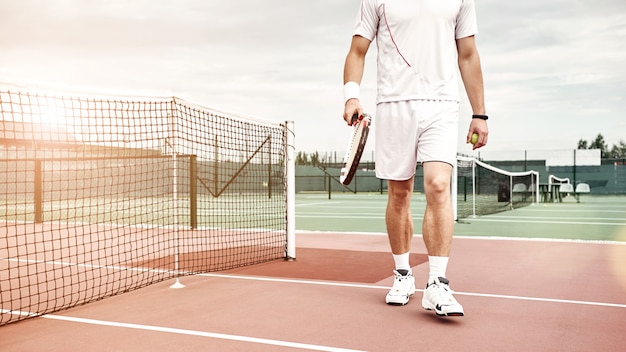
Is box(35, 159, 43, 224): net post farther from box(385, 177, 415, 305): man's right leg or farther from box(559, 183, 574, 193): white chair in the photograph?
box(559, 183, 574, 193): white chair

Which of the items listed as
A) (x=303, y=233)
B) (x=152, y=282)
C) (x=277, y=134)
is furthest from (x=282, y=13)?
(x=152, y=282)

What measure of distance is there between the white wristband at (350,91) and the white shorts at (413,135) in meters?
0.20

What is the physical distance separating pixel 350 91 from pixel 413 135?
52 centimetres

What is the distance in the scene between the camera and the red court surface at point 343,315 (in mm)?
2955

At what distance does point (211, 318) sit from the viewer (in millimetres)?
3514

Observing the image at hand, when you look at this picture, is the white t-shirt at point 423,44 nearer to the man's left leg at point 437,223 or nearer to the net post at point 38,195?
the man's left leg at point 437,223

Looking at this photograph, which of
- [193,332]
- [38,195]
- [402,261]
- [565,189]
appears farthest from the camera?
[565,189]

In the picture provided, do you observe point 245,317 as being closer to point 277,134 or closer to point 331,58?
point 277,134

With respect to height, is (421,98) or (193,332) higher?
(421,98)

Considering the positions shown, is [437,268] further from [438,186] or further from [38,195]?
[38,195]

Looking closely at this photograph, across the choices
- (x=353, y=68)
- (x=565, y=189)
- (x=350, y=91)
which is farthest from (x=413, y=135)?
(x=565, y=189)

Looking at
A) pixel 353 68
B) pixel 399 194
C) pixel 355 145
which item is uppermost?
pixel 353 68

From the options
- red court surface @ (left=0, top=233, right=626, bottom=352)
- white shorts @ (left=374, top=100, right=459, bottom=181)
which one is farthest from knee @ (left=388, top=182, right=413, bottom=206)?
red court surface @ (left=0, top=233, right=626, bottom=352)

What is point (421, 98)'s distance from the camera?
12.0ft
